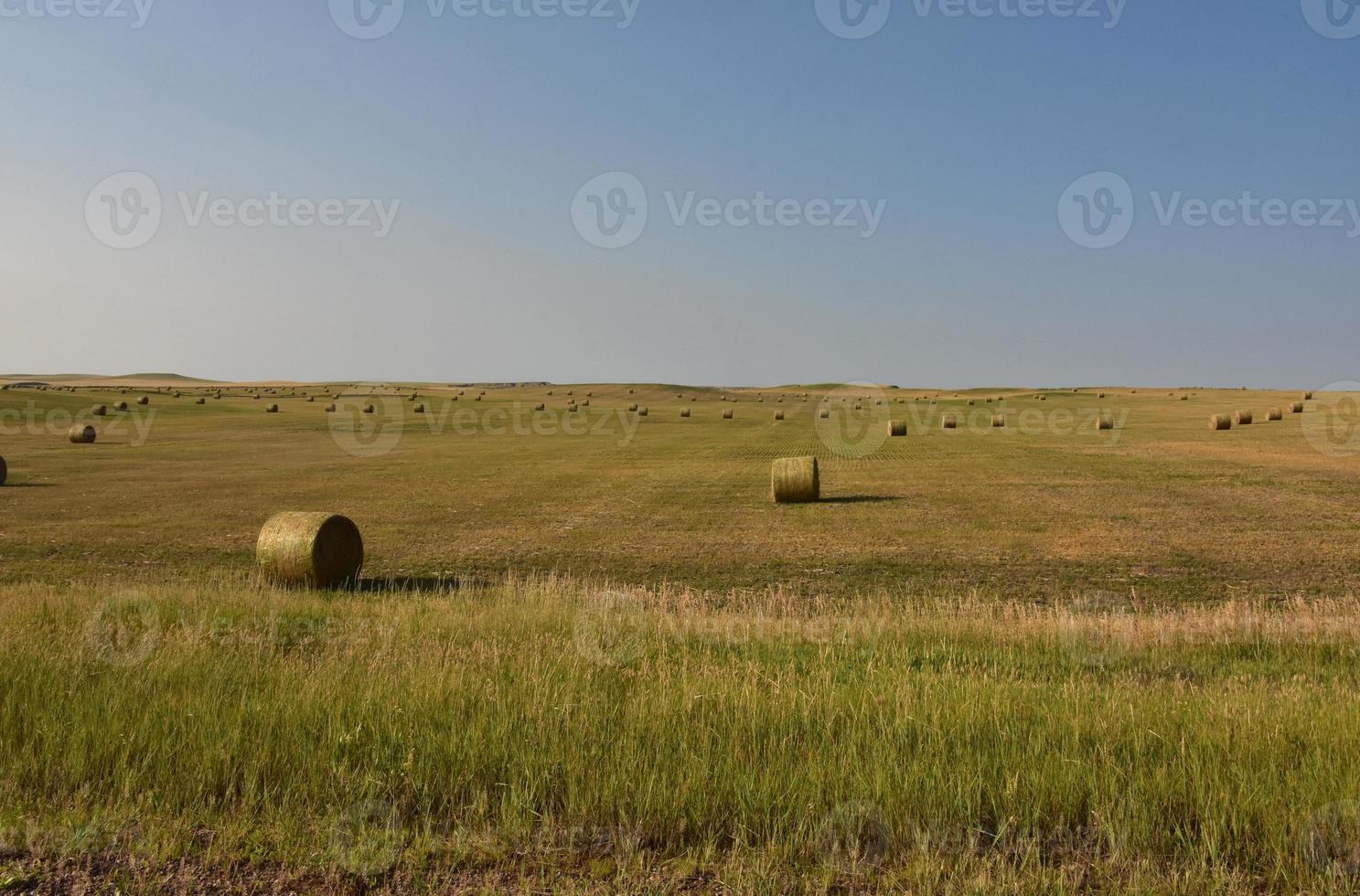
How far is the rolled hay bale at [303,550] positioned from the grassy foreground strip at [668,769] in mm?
7157

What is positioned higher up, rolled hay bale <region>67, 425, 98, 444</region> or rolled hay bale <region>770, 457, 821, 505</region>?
rolled hay bale <region>67, 425, 98, 444</region>

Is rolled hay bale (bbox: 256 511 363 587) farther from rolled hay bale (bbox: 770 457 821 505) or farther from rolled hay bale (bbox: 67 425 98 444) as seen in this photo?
rolled hay bale (bbox: 67 425 98 444)

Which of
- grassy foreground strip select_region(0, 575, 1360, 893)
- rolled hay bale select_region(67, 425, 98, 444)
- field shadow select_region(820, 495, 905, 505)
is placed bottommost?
field shadow select_region(820, 495, 905, 505)

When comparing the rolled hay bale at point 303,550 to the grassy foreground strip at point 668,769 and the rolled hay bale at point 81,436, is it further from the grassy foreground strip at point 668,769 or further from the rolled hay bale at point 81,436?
the rolled hay bale at point 81,436

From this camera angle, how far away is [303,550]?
16.0 m

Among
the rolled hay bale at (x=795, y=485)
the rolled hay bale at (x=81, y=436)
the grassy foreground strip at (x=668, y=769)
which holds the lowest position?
the rolled hay bale at (x=795, y=485)

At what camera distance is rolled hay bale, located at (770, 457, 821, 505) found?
94.3 ft

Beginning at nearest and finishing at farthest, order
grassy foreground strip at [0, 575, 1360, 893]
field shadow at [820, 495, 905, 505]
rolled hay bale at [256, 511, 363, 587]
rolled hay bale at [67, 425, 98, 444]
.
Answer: grassy foreground strip at [0, 575, 1360, 893] → rolled hay bale at [256, 511, 363, 587] → field shadow at [820, 495, 905, 505] → rolled hay bale at [67, 425, 98, 444]

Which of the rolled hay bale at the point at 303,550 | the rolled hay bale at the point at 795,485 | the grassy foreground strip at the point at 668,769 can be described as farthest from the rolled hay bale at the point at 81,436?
the grassy foreground strip at the point at 668,769

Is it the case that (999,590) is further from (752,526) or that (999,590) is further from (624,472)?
(624,472)

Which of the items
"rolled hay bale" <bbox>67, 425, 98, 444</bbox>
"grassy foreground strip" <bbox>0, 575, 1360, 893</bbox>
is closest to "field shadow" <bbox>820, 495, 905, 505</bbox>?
"grassy foreground strip" <bbox>0, 575, 1360, 893</bbox>

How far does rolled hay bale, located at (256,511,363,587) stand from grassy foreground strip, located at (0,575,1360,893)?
7157mm

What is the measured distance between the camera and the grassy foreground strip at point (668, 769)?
15.4ft

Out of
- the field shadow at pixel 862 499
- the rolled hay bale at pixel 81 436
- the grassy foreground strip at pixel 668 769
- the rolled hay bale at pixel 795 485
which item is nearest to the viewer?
Answer: the grassy foreground strip at pixel 668 769
